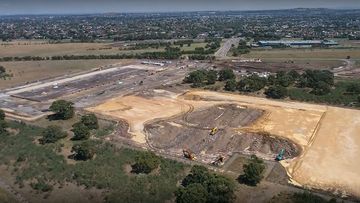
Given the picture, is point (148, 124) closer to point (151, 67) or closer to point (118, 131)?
point (118, 131)

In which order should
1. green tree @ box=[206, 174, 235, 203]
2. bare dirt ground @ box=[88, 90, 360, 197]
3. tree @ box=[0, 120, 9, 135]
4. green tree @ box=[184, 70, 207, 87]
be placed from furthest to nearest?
green tree @ box=[184, 70, 207, 87]
tree @ box=[0, 120, 9, 135]
bare dirt ground @ box=[88, 90, 360, 197]
green tree @ box=[206, 174, 235, 203]

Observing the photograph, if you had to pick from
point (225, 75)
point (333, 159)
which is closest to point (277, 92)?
point (225, 75)

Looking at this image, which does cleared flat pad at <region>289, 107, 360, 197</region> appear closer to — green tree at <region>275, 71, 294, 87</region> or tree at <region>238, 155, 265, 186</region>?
tree at <region>238, 155, 265, 186</region>

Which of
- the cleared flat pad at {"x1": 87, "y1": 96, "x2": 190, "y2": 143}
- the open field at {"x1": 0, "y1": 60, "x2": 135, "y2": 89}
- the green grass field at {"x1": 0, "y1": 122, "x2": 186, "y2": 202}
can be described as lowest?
the green grass field at {"x1": 0, "y1": 122, "x2": 186, "y2": 202}

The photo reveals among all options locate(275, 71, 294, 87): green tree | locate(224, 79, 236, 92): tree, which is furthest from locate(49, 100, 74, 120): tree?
locate(275, 71, 294, 87): green tree

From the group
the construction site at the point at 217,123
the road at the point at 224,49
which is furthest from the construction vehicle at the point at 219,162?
the road at the point at 224,49
